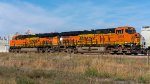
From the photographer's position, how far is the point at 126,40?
121 feet

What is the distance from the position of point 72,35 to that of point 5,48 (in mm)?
29355

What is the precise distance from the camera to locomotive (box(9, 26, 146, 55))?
120 ft

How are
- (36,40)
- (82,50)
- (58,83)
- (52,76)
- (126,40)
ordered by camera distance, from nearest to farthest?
1. (58,83)
2. (52,76)
3. (126,40)
4. (82,50)
5. (36,40)

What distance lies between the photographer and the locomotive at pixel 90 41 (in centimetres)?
3669

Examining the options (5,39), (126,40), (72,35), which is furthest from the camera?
(5,39)

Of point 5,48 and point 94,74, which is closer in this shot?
point 94,74

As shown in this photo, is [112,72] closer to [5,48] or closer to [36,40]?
[36,40]

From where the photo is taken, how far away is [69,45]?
146ft

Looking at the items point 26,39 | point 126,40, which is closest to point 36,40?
point 26,39

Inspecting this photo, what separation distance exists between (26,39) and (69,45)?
12199 millimetres

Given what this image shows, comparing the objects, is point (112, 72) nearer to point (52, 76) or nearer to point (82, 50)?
point (52, 76)

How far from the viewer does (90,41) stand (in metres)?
41.5

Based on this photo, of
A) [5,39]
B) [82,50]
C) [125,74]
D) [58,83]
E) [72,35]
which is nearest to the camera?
[58,83]

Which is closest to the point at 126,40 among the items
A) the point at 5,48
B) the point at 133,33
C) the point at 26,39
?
the point at 133,33
